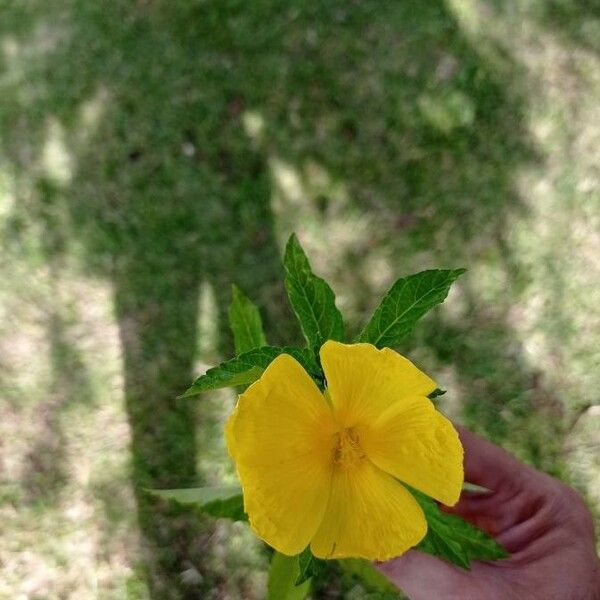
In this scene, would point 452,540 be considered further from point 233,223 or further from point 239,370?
point 233,223

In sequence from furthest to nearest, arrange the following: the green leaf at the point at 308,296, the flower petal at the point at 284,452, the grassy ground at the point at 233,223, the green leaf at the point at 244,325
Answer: the grassy ground at the point at 233,223 → the green leaf at the point at 244,325 → the green leaf at the point at 308,296 → the flower petal at the point at 284,452

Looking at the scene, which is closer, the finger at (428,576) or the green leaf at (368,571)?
the finger at (428,576)

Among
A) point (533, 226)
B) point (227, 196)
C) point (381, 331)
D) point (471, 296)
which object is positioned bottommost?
point (381, 331)

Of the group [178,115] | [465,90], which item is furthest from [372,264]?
[178,115]

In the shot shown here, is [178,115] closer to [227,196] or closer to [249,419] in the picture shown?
[227,196]

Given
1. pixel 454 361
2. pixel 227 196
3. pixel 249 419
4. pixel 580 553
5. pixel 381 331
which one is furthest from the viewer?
pixel 227 196

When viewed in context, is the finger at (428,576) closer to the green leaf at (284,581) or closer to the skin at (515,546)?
the skin at (515,546)

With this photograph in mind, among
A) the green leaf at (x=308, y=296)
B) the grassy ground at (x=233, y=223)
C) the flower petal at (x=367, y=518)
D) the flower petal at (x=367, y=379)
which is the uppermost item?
the grassy ground at (x=233, y=223)

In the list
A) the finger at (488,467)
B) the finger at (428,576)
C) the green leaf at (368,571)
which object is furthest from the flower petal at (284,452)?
the green leaf at (368,571)
